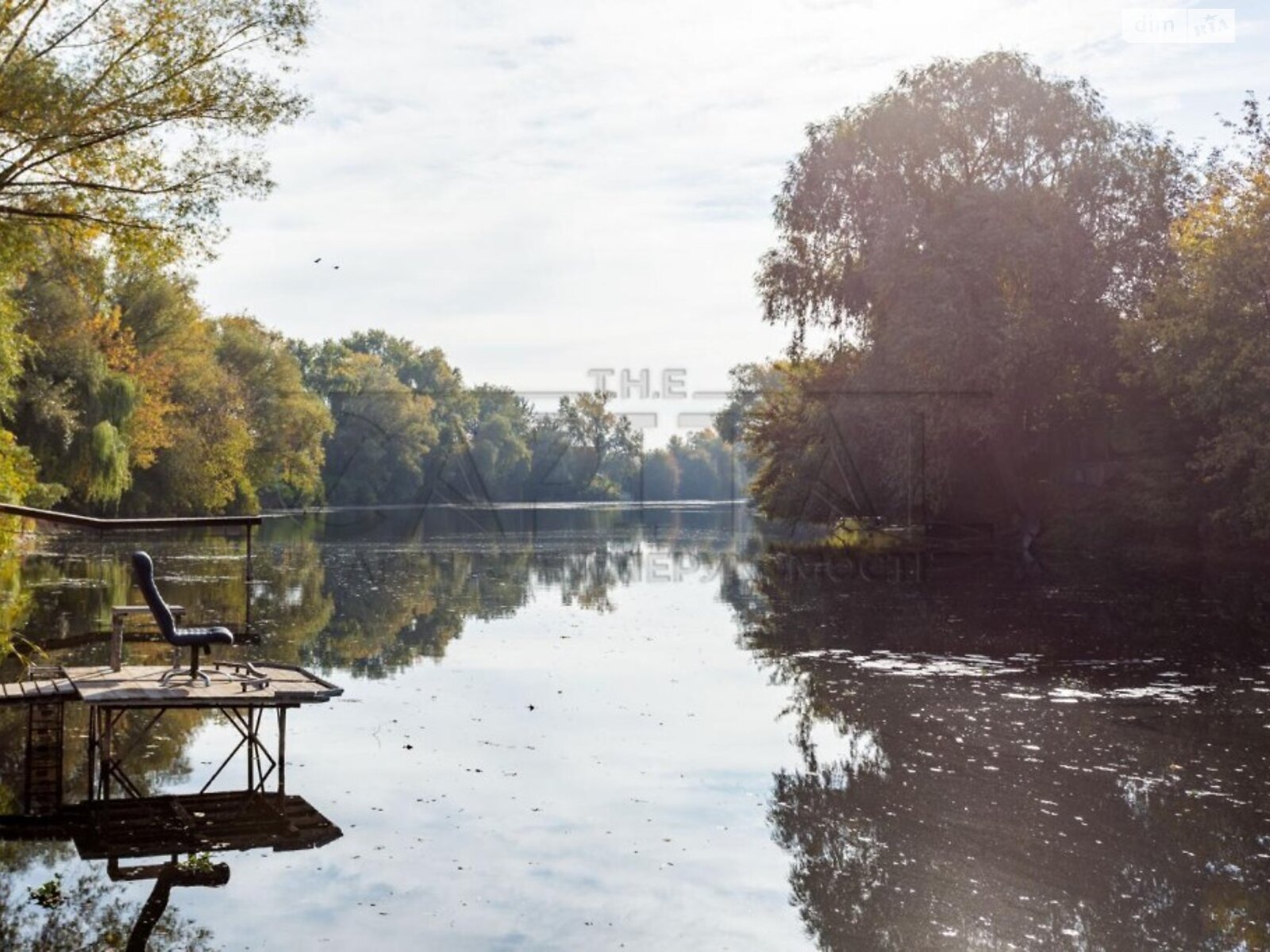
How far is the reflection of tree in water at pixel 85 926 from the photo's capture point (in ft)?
20.8

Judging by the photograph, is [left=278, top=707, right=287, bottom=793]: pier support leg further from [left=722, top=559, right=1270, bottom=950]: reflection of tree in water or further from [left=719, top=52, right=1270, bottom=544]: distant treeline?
[left=719, top=52, right=1270, bottom=544]: distant treeline

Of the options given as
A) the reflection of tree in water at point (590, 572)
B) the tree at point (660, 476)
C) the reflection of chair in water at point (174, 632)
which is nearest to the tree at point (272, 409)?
the reflection of tree in water at point (590, 572)

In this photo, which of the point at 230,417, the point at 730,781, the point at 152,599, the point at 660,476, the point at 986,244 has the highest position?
the point at 986,244

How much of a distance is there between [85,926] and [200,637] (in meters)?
3.42

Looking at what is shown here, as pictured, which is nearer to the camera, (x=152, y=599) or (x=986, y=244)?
(x=152, y=599)

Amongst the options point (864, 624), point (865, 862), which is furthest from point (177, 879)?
point (864, 624)

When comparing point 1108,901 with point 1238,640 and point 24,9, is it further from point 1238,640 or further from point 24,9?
point 24,9

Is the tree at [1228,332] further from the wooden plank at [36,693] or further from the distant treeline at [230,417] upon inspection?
the wooden plank at [36,693]

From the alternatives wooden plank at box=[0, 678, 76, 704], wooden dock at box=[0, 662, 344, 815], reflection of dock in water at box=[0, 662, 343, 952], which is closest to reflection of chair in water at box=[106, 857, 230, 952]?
reflection of dock in water at box=[0, 662, 343, 952]

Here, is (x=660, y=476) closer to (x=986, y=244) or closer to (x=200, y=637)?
(x=986, y=244)

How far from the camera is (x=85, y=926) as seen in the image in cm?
655

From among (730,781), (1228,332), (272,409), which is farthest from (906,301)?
(272,409)

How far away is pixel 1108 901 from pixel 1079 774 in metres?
3.01

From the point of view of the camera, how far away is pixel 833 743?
11.2 metres
